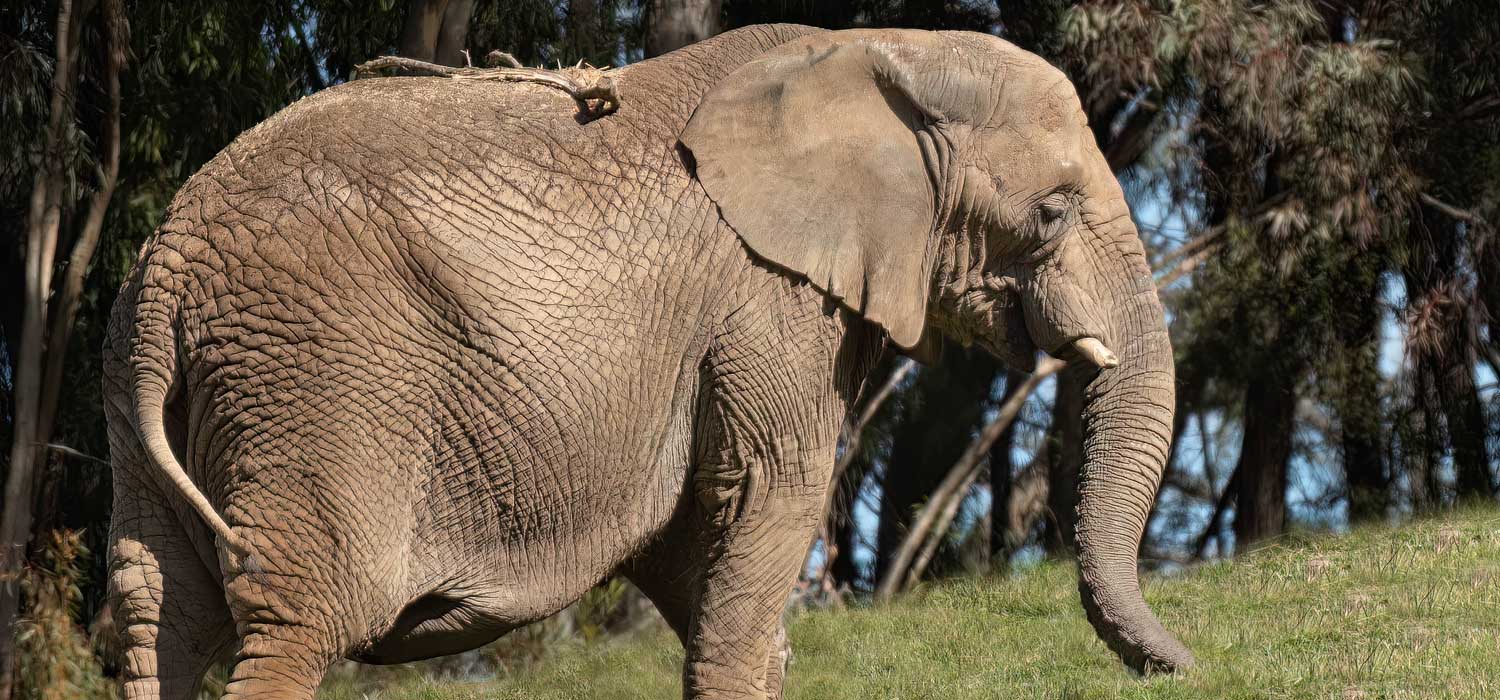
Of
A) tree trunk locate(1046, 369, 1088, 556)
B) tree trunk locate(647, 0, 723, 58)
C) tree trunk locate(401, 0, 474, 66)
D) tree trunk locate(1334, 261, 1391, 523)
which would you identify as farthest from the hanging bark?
tree trunk locate(1334, 261, 1391, 523)

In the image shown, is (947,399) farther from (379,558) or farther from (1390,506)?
(379,558)

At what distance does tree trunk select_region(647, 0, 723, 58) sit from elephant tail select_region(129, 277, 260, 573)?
6041mm

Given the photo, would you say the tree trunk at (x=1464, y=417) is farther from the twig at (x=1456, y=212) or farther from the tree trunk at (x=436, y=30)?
the tree trunk at (x=436, y=30)

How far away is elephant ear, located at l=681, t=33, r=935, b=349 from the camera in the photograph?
18.5 ft

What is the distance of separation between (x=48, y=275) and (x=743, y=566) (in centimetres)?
614

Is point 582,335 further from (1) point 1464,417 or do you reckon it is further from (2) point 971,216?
(1) point 1464,417

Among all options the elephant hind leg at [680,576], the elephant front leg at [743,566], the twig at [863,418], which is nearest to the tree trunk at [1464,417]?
the twig at [863,418]

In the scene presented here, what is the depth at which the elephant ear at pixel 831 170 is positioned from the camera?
5.63 metres

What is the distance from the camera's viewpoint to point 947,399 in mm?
17078

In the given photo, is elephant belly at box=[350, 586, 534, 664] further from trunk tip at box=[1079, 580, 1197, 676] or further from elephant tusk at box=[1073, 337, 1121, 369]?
elephant tusk at box=[1073, 337, 1121, 369]

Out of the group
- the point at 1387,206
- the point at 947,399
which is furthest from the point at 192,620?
the point at 947,399

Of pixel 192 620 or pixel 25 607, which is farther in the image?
pixel 25 607

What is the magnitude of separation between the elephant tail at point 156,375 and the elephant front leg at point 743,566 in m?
1.46

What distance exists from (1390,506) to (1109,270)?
A: 10.4 metres
